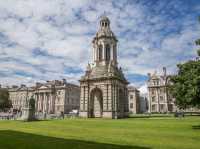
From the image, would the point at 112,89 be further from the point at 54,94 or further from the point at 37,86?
the point at 37,86

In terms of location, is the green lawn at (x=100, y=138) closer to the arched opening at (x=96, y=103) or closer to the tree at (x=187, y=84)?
the tree at (x=187, y=84)

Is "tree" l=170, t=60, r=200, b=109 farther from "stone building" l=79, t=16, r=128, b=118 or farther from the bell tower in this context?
the bell tower

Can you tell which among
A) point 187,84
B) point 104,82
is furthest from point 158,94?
point 187,84

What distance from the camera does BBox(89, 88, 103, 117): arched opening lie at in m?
68.8

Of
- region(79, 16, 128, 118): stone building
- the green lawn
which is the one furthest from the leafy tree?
region(79, 16, 128, 118): stone building

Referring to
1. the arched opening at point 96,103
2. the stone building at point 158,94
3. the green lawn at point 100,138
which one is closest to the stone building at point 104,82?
the arched opening at point 96,103

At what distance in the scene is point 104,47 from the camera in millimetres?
73938

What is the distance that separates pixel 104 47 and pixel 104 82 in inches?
545

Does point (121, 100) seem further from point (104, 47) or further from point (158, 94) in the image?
point (158, 94)

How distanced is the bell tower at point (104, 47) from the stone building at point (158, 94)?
2123 inches

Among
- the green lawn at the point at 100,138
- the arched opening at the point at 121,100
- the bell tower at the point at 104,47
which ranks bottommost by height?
the green lawn at the point at 100,138

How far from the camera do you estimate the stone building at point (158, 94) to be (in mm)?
116812

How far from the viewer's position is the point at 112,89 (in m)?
64.9

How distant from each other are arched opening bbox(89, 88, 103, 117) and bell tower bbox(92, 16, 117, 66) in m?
10.1
